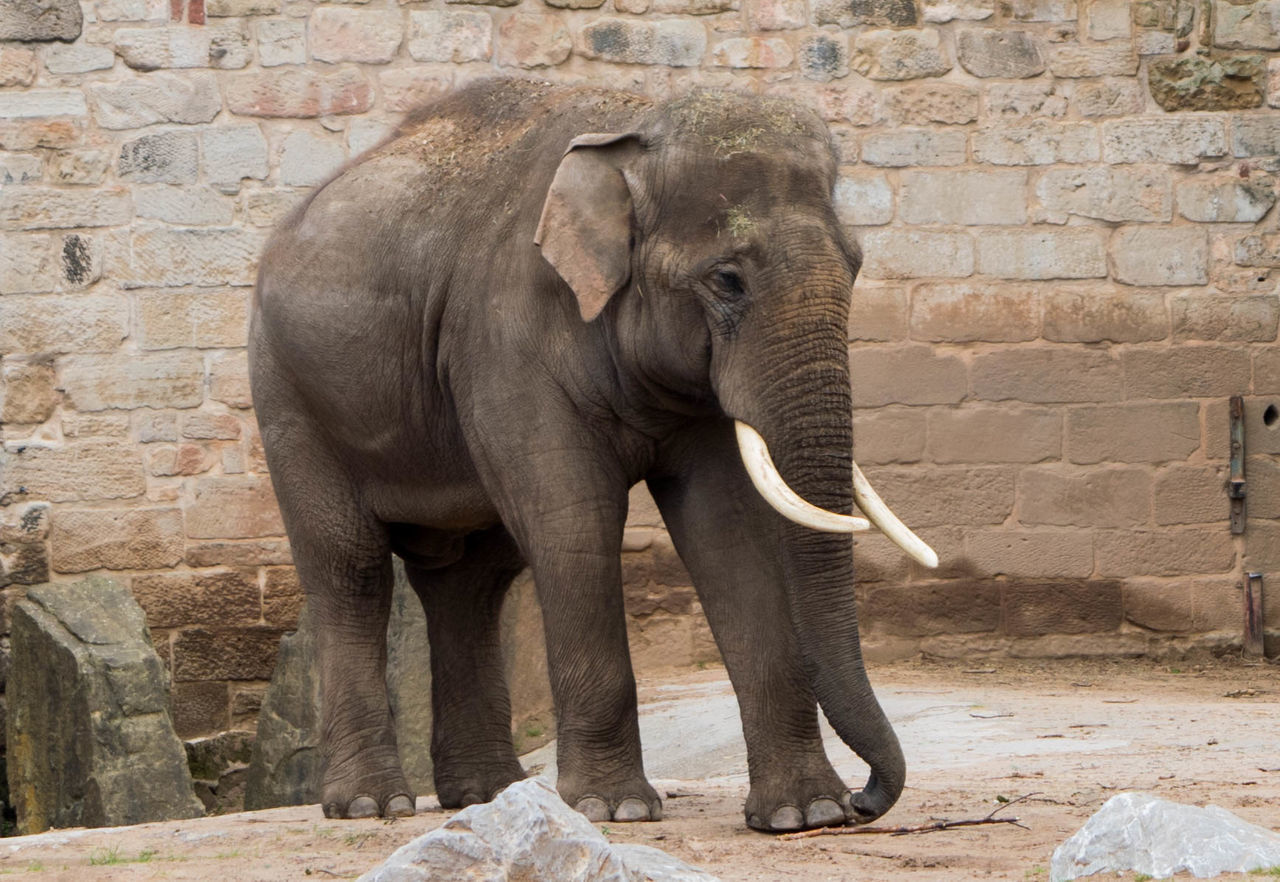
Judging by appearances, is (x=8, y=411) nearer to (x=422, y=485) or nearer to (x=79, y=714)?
(x=79, y=714)

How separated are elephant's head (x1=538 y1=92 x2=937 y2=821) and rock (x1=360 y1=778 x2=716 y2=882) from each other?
1.13 metres

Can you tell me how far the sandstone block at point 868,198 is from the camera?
34.6 ft

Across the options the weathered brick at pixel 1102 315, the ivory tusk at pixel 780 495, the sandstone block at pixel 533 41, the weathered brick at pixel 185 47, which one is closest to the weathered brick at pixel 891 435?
the weathered brick at pixel 1102 315

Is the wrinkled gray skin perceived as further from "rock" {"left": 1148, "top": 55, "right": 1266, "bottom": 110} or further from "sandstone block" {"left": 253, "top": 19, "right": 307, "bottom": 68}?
"rock" {"left": 1148, "top": 55, "right": 1266, "bottom": 110}

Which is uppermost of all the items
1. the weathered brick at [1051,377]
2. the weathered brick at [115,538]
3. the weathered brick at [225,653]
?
the weathered brick at [1051,377]

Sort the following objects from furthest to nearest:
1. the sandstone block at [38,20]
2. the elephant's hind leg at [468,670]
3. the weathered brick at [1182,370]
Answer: the weathered brick at [1182,370] → the sandstone block at [38,20] → the elephant's hind leg at [468,670]

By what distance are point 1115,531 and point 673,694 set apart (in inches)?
103

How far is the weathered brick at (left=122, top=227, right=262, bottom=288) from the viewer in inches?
406

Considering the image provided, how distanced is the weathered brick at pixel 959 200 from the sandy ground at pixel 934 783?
90.7 inches

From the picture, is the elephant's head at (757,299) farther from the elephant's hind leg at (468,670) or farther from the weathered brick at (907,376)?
the weathered brick at (907,376)

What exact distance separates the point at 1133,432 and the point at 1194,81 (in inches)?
72.0

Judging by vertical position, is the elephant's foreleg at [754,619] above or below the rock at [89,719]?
above

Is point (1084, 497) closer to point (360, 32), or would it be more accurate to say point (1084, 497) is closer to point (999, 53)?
point (999, 53)

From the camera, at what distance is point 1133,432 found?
10.7 m
